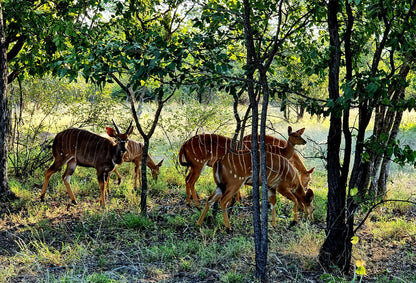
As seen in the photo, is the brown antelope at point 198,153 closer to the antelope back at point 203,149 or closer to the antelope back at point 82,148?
the antelope back at point 203,149

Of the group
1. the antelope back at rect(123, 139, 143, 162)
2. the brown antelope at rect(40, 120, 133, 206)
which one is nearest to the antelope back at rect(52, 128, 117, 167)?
the brown antelope at rect(40, 120, 133, 206)

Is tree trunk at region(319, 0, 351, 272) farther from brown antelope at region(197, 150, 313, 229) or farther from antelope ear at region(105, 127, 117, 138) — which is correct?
antelope ear at region(105, 127, 117, 138)

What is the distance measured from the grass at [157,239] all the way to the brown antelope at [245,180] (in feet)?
1.01

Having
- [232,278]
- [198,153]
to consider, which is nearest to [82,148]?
[198,153]

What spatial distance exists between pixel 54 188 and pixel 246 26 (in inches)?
201

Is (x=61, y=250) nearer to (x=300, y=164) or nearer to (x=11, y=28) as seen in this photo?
(x=11, y=28)

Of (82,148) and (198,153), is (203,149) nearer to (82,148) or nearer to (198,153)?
(198,153)

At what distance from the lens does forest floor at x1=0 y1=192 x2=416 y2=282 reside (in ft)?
14.1

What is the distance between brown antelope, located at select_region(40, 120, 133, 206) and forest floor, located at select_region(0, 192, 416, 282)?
56 cm

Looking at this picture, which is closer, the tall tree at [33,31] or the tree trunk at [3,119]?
the tall tree at [33,31]

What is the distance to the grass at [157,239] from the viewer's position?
438 centimetres

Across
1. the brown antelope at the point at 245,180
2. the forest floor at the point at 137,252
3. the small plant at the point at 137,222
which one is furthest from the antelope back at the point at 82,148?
the brown antelope at the point at 245,180

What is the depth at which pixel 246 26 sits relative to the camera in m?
3.89

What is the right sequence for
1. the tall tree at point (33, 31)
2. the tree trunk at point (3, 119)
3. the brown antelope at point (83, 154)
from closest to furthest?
the tall tree at point (33, 31), the tree trunk at point (3, 119), the brown antelope at point (83, 154)
